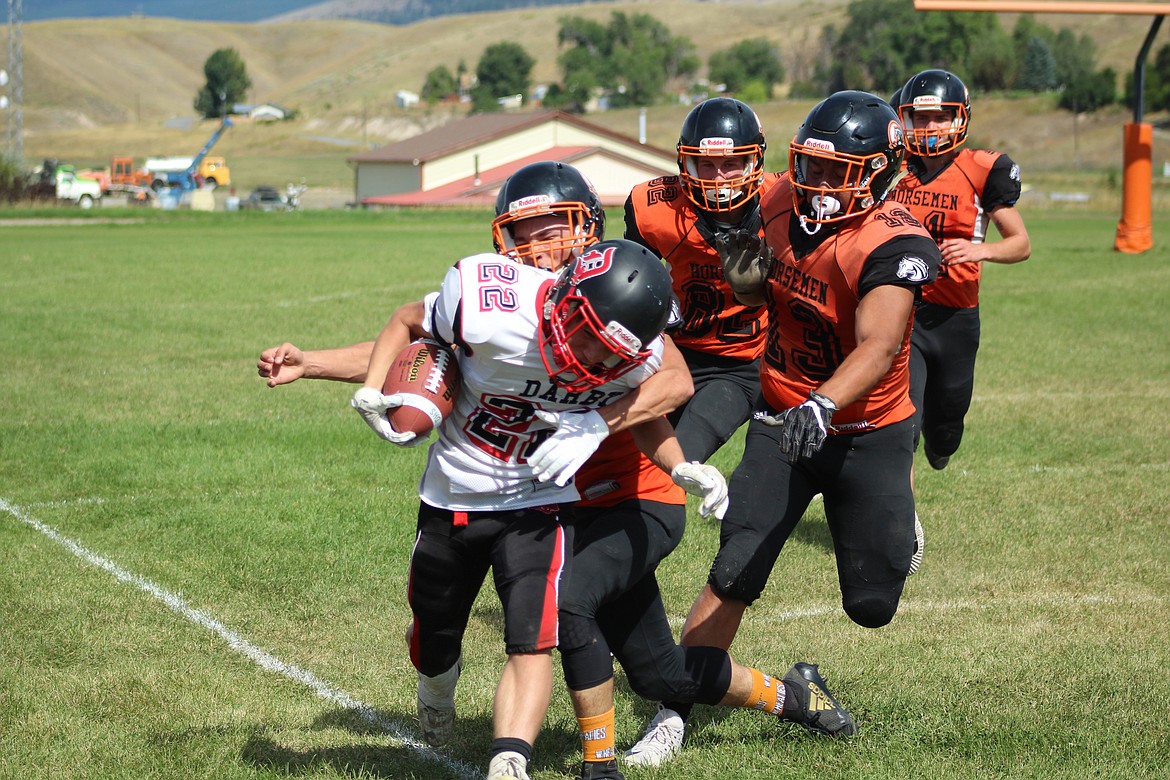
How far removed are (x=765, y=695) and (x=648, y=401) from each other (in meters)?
1.32

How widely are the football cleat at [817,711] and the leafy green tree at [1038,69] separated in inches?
4311

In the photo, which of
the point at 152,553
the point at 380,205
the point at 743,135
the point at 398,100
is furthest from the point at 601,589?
the point at 398,100

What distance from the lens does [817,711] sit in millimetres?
4660

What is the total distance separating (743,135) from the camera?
554 cm

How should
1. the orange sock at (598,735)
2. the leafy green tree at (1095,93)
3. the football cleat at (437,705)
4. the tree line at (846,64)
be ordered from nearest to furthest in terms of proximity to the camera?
the orange sock at (598,735)
the football cleat at (437,705)
the leafy green tree at (1095,93)
the tree line at (846,64)

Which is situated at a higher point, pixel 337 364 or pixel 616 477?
pixel 337 364

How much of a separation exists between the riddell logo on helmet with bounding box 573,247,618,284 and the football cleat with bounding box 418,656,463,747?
4.92ft

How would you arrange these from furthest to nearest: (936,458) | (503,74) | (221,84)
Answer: (221,84) < (503,74) < (936,458)

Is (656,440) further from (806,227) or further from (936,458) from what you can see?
(936,458)

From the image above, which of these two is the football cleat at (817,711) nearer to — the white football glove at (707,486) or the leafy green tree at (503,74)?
the white football glove at (707,486)

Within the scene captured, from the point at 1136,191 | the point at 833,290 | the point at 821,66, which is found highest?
the point at 821,66

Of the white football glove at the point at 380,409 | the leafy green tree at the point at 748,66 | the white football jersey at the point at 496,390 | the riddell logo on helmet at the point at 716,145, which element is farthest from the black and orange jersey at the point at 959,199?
the leafy green tree at the point at 748,66

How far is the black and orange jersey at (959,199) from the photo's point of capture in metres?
7.03

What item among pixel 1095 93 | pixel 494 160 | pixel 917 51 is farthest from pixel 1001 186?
pixel 917 51
